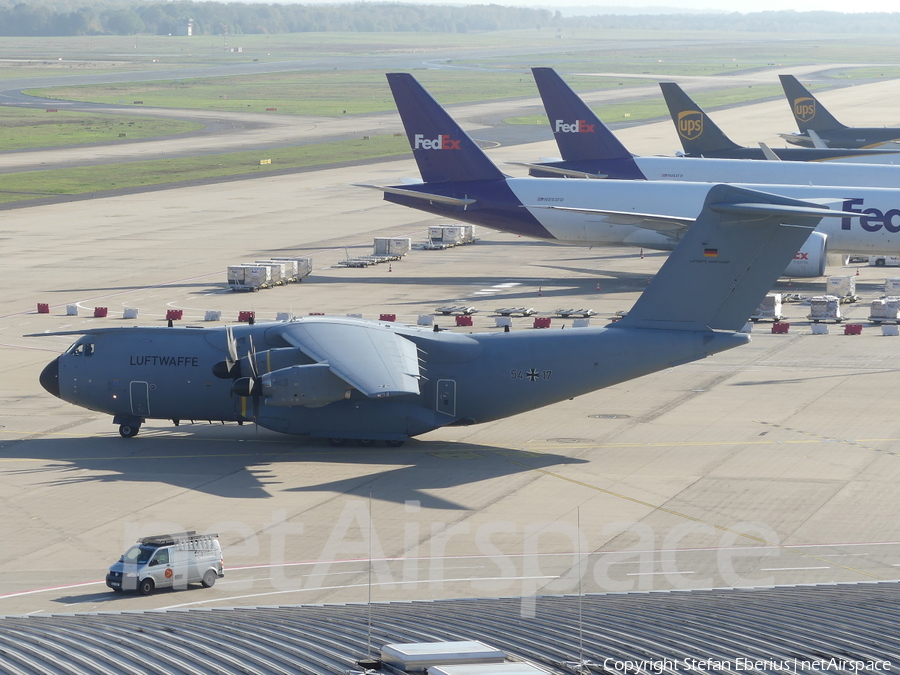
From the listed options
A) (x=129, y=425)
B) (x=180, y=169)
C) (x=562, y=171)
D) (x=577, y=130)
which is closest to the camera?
(x=129, y=425)

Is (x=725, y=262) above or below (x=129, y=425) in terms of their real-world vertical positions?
above

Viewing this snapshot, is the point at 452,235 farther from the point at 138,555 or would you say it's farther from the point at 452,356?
the point at 138,555

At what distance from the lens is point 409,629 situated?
61.6 ft

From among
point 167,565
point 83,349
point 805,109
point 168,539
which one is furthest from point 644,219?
point 805,109

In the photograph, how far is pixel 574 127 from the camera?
84.4 metres

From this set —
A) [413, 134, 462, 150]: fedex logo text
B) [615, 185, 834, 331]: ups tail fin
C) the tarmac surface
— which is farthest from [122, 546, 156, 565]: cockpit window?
[413, 134, 462, 150]: fedex logo text

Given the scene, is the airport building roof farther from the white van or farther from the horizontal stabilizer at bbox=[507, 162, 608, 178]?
the horizontal stabilizer at bbox=[507, 162, 608, 178]

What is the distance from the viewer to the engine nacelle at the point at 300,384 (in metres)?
37.2

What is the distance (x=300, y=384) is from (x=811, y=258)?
121ft

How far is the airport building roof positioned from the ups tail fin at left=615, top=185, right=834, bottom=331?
17.8 metres

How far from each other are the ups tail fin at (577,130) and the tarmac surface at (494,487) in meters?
22.4

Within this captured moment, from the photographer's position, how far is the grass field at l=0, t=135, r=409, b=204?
108m

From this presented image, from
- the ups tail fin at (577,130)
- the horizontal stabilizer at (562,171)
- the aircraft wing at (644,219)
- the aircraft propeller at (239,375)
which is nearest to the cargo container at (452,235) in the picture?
the horizontal stabilizer at (562,171)

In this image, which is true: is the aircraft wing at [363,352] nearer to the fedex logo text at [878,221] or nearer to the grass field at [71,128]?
the fedex logo text at [878,221]
